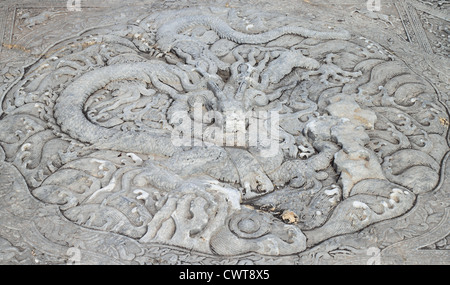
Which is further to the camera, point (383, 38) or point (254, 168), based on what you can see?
point (383, 38)

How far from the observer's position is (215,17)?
5414 mm

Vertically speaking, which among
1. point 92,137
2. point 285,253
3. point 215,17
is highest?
point 215,17

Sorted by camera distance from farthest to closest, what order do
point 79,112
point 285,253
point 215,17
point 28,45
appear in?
point 215,17, point 28,45, point 79,112, point 285,253

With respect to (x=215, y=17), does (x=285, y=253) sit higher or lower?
lower

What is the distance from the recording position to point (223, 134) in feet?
13.2

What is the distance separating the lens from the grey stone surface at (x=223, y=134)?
3.31 m

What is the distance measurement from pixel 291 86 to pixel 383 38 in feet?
4.57

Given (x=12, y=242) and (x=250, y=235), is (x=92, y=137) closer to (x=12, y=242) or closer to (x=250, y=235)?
(x=12, y=242)

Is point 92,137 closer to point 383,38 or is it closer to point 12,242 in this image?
point 12,242

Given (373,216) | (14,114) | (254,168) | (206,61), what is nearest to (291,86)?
(206,61)

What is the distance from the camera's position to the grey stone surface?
3309 millimetres

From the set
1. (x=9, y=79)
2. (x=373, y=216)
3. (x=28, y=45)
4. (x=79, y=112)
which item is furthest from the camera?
(x=28, y=45)

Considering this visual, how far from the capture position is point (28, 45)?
5062mm

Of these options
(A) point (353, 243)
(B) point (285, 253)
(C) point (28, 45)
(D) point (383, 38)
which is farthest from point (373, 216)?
(C) point (28, 45)
